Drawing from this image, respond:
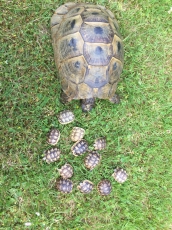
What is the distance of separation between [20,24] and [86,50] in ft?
4.23

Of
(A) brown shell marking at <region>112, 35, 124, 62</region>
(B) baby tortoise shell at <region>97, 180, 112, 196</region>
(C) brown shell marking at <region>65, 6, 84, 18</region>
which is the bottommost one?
(B) baby tortoise shell at <region>97, 180, 112, 196</region>

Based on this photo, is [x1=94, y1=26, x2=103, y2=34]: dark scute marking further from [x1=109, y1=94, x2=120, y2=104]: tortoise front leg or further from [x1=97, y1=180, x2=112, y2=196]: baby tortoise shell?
[x1=97, y1=180, x2=112, y2=196]: baby tortoise shell

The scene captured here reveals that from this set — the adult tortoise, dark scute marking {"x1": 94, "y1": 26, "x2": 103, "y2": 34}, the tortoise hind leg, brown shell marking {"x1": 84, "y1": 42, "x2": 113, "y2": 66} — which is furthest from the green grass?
dark scute marking {"x1": 94, "y1": 26, "x2": 103, "y2": 34}

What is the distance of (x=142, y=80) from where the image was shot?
211 inches

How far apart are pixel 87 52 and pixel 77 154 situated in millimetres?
1615

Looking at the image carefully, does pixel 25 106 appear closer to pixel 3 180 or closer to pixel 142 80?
pixel 3 180

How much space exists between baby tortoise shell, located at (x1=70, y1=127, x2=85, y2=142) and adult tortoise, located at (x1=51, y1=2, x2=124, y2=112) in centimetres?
50

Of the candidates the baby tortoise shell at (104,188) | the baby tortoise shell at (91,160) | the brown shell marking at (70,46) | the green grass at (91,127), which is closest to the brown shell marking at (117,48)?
the brown shell marking at (70,46)

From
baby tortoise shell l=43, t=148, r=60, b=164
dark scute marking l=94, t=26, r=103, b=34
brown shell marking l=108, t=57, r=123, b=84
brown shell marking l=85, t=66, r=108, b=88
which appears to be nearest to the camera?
dark scute marking l=94, t=26, r=103, b=34

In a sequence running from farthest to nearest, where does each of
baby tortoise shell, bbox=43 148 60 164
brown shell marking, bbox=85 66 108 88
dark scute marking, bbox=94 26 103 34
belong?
baby tortoise shell, bbox=43 148 60 164
brown shell marking, bbox=85 66 108 88
dark scute marking, bbox=94 26 103 34

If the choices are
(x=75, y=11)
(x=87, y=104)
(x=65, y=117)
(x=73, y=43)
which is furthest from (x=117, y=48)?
(x=65, y=117)

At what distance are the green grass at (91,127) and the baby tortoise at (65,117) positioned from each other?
0.14 m

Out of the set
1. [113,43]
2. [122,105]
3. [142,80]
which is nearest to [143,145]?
[122,105]

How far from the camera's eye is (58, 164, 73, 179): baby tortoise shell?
15.8 feet
